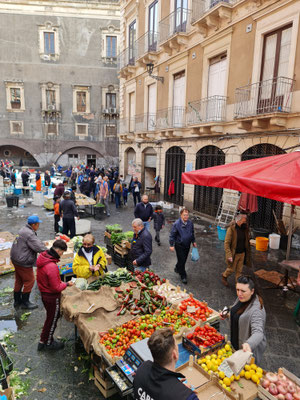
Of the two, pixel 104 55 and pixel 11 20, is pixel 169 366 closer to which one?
pixel 104 55

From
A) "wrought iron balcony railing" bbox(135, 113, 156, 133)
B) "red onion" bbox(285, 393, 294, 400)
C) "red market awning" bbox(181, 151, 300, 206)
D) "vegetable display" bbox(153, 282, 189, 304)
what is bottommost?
"vegetable display" bbox(153, 282, 189, 304)

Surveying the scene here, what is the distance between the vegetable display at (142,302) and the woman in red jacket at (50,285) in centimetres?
94

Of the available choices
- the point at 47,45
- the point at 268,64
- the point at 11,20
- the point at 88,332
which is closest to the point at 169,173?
the point at 268,64

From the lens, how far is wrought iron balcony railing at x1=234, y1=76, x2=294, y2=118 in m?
9.40

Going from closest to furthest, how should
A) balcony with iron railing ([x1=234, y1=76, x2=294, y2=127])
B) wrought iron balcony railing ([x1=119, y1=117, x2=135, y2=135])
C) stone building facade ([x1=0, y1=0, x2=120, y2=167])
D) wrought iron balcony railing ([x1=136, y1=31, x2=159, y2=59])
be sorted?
1. balcony with iron railing ([x1=234, y1=76, x2=294, y2=127])
2. wrought iron balcony railing ([x1=136, y1=31, x2=159, y2=59])
3. wrought iron balcony railing ([x1=119, y1=117, x2=135, y2=135])
4. stone building facade ([x1=0, y1=0, x2=120, y2=167])

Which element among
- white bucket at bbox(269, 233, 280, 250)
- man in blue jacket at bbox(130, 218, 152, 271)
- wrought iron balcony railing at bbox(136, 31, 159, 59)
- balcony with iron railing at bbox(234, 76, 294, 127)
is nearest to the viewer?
man in blue jacket at bbox(130, 218, 152, 271)

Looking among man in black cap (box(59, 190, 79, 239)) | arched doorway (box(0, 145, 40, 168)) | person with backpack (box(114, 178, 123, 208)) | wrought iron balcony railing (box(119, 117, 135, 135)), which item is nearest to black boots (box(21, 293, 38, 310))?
man in black cap (box(59, 190, 79, 239))

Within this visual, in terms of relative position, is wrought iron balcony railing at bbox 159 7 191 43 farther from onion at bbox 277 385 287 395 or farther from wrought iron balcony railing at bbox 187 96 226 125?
onion at bbox 277 385 287 395

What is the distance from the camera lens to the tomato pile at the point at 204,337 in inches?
143

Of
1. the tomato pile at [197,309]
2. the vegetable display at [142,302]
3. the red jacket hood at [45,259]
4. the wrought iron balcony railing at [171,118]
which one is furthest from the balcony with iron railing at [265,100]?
the red jacket hood at [45,259]

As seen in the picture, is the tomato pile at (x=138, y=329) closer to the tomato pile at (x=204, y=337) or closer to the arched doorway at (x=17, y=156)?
the tomato pile at (x=204, y=337)

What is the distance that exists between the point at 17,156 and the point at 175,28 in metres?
26.1

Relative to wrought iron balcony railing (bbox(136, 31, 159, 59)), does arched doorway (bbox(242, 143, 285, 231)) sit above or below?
below

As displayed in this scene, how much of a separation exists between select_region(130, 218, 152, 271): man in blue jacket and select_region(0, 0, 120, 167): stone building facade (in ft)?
92.7
